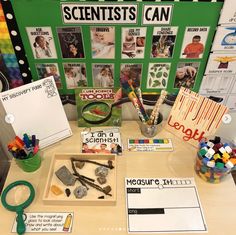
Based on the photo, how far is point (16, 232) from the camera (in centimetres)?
71

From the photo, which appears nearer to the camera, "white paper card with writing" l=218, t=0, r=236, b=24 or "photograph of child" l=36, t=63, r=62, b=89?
"white paper card with writing" l=218, t=0, r=236, b=24

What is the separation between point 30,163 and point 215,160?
2.01 ft

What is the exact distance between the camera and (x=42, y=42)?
0.83 m

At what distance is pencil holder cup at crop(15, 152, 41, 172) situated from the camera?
0.83 metres

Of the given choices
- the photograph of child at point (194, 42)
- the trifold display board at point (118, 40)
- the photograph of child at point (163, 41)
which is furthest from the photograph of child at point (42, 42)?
the photograph of child at point (194, 42)

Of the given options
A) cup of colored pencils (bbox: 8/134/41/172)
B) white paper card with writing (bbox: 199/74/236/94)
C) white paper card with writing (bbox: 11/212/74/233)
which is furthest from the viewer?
white paper card with writing (bbox: 199/74/236/94)

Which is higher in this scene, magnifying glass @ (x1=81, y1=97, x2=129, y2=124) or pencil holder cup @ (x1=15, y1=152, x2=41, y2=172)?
magnifying glass @ (x1=81, y1=97, x2=129, y2=124)

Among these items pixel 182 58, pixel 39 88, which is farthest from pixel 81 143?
pixel 182 58

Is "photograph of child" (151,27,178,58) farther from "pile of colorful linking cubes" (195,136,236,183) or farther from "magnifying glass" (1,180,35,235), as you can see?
"magnifying glass" (1,180,35,235)

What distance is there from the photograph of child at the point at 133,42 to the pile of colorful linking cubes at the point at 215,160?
1.26ft

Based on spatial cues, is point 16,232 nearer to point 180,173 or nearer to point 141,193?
point 141,193

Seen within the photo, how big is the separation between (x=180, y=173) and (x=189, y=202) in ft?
0.36

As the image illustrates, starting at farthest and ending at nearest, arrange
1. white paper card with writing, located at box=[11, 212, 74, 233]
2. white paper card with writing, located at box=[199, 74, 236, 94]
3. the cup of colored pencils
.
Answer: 1. white paper card with writing, located at box=[199, 74, 236, 94]
2. the cup of colored pencils
3. white paper card with writing, located at box=[11, 212, 74, 233]

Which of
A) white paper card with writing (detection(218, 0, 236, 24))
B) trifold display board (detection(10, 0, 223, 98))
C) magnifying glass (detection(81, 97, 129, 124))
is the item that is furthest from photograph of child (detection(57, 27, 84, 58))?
white paper card with writing (detection(218, 0, 236, 24))
